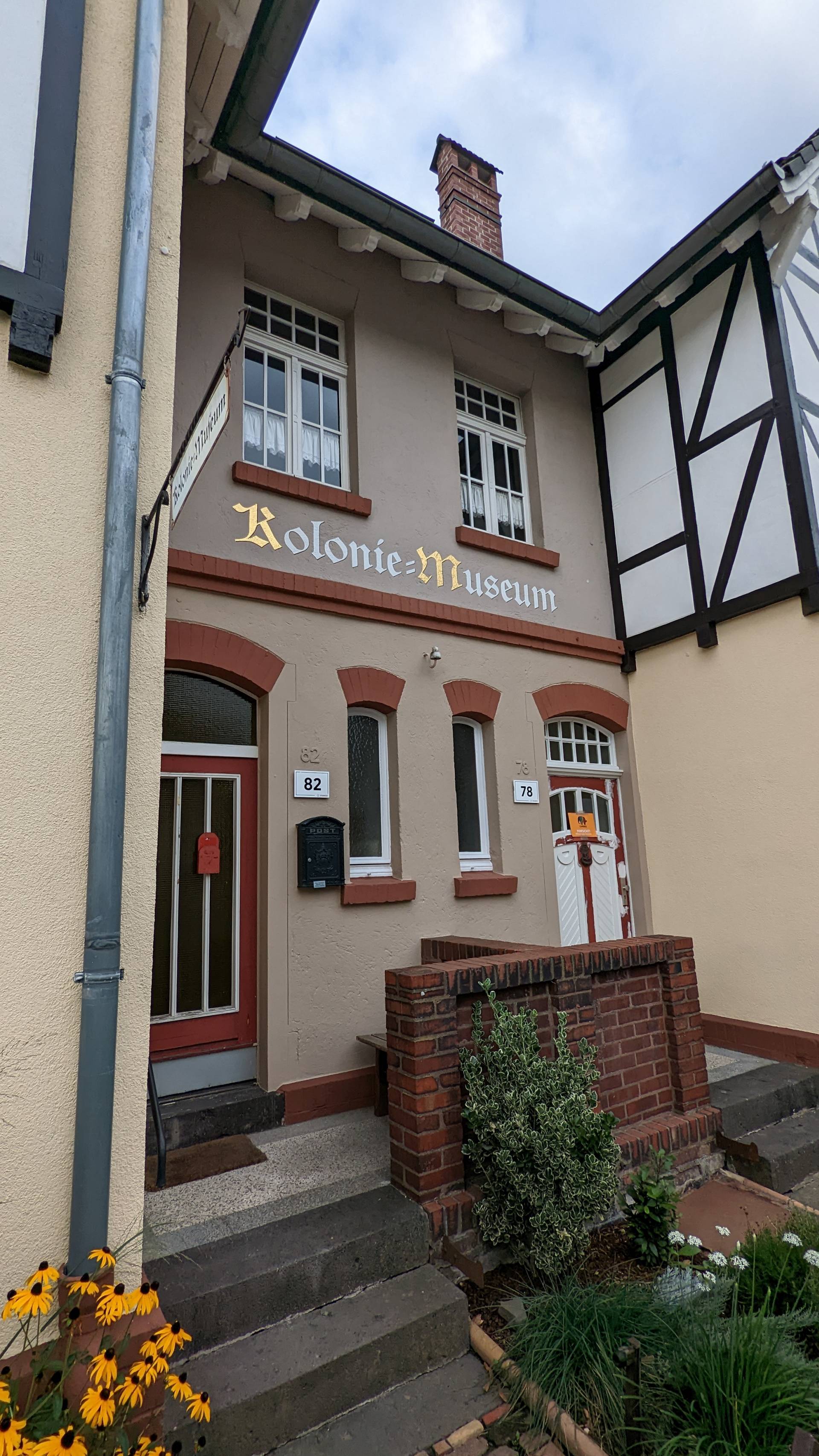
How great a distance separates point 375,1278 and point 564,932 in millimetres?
4128

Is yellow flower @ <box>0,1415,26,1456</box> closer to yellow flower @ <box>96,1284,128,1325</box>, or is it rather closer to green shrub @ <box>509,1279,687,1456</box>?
yellow flower @ <box>96,1284,128,1325</box>

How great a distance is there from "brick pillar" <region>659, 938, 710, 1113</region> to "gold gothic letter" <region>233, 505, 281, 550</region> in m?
3.86

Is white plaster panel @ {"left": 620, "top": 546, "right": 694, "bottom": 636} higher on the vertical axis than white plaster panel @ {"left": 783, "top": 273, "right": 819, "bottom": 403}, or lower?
lower

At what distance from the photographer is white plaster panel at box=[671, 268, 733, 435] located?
7281 mm

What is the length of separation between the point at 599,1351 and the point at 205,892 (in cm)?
328

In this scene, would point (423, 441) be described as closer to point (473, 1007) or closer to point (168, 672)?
point (168, 672)

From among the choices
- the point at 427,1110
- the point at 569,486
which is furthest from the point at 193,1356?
the point at 569,486

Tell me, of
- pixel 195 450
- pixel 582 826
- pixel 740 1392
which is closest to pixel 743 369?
pixel 582 826

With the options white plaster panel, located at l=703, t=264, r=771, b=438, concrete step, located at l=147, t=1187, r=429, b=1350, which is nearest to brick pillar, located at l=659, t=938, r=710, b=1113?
concrete step, located at l=147, t=1187, r=429, b=1350

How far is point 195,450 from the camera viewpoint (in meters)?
3.04

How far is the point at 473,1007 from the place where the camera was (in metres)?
3.76

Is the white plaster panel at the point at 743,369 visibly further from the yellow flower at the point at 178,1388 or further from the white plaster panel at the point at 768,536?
the yellow flower at the point at 178,1388

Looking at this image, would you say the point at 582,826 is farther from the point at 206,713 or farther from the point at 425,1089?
the point at 425,1089

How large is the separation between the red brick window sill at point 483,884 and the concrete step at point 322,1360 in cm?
298
